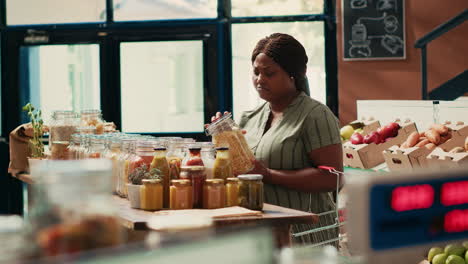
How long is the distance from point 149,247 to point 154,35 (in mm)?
7087

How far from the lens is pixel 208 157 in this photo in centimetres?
322

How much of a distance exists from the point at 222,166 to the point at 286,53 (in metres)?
0.71

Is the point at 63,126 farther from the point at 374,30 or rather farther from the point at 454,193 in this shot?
the point at 374,30

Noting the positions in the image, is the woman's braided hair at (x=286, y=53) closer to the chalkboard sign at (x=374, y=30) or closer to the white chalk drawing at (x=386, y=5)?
the chalkboard sign at (x=374, y=30)

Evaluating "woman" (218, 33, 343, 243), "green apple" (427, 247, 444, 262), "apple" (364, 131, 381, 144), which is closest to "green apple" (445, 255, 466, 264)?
"green apple" (427, 247, 444, 262)

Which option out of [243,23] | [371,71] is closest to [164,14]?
[243,23]

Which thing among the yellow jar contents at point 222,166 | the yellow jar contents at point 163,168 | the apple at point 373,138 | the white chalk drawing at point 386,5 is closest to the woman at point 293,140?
the yellow jar contents at point 222,166

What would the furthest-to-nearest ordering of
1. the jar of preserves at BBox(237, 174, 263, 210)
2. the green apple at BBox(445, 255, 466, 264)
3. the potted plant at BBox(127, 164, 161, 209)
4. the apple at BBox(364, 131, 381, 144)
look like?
the apple at BBox(364, 131, 381, 144), the green apple at BBox(445, 255, 466, 264), the potted plant at BBox(127, 164, 161, 209), the jar of preserves at BBox(237, 174, 263, 210)

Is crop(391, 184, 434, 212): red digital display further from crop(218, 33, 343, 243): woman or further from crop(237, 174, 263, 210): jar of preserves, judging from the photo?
crop(218, 33, 343, 243): woman

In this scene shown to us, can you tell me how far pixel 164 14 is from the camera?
25.6 feet

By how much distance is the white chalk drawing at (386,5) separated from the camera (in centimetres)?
754

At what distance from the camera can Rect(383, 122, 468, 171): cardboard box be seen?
4133 mm

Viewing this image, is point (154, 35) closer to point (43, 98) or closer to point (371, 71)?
point (43, 98)

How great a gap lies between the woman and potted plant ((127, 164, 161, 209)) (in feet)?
1.63
